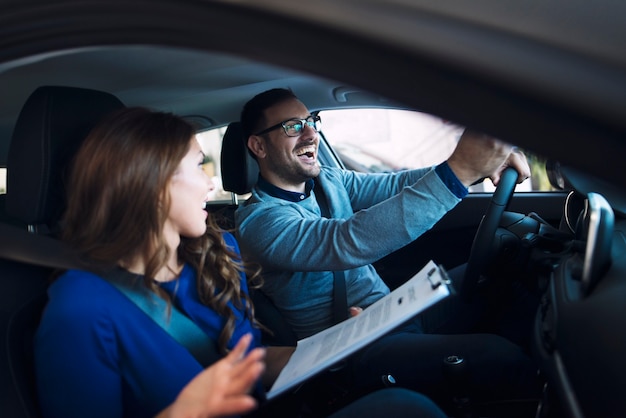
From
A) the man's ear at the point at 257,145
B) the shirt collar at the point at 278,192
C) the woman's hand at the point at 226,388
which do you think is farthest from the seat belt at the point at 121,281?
the man's ear at the point at 257,145

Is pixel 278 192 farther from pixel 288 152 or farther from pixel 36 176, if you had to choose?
pixel 36 176

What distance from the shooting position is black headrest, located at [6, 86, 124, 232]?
1318 millimetres

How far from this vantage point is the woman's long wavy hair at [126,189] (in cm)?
121

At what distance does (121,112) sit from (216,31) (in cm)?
62

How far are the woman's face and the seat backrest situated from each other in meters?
0.26

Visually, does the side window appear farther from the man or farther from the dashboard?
the dashboard

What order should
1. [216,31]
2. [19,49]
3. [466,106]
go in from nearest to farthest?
[466,106] → [216,31] → [19,49]

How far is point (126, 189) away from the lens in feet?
3.94

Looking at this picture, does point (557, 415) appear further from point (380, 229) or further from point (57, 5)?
point (57, 5)

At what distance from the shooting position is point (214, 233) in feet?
4.97

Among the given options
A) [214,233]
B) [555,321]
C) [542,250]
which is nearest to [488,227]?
[542,250]

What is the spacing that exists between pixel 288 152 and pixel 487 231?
720 millimetres

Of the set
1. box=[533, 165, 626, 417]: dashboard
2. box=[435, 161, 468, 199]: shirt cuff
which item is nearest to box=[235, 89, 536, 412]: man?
box=[435, 161, 468, 199]: shirt cuff

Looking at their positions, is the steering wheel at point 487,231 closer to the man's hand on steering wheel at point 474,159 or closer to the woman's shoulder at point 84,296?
the man's hand on steering wheel at point 474,159
